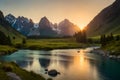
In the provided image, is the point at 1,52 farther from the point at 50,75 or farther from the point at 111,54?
the point at 50,75

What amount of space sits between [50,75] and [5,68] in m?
31.6

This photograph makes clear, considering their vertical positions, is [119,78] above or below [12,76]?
below

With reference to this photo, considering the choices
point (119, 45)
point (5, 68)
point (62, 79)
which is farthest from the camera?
point (119, 45)

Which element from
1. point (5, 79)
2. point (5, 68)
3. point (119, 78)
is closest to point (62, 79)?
point (119, 78)

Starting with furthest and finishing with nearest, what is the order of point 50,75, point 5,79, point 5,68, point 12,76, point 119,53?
point 119,53 < point 50,75 < point 5,68 < point 12,76 < point 5,79

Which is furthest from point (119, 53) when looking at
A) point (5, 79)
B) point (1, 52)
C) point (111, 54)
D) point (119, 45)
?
point (5, 79)

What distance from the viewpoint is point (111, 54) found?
164250 millimetres

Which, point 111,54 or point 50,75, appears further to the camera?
point 111,54

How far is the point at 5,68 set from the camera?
4753cm

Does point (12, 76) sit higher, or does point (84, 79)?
point (12, 76)

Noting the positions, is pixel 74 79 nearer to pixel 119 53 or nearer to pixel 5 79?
pixel 5 79

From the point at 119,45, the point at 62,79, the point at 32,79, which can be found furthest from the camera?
the point at 119,45

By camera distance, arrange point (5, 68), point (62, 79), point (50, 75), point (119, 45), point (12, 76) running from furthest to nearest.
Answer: point (119, 45) → point (50, 75) → point (62, 79) → point (5, 68) → point (12, 76)

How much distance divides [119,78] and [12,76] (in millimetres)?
46207
